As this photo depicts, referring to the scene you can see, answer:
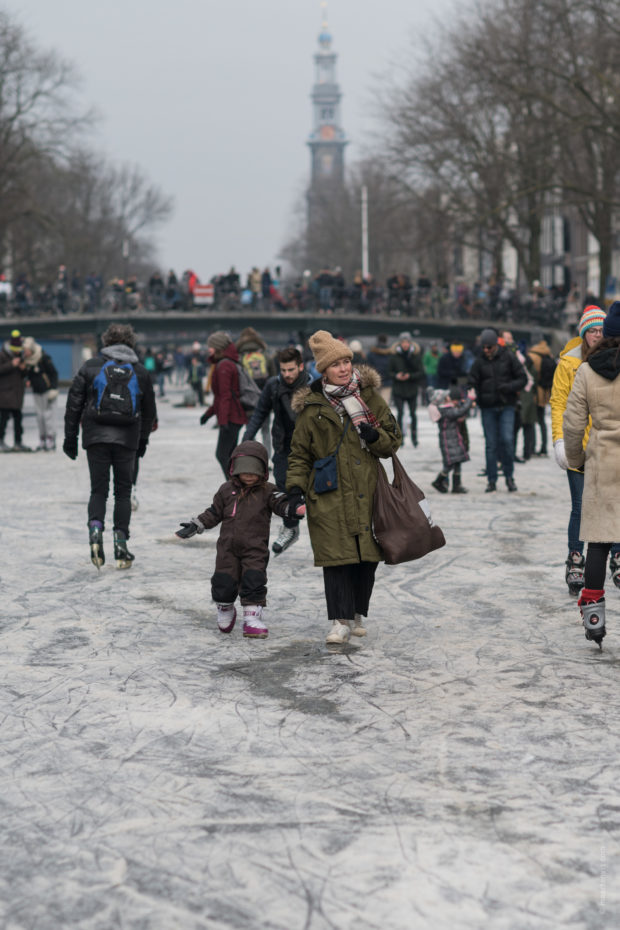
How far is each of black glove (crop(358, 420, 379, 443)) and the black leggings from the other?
3.57ft

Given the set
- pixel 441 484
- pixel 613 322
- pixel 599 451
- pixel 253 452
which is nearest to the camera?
pixel 613 322

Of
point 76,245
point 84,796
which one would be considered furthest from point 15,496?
point 76,245

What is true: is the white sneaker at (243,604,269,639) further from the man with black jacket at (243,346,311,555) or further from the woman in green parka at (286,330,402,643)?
the man with black jacket at (243,346,311,555)

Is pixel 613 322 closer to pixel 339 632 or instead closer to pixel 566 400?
pixel 566 400

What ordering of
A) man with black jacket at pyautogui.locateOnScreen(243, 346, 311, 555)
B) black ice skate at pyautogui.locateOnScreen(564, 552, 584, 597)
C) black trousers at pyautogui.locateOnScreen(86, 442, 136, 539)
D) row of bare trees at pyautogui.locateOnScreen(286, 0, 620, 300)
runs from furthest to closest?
row of bare trees at pyautogui.locateOnScreen(286, 0, 620, 300) < man with black jacket at pyautogui.locateOnScreen(243, 346, 311, 555) < black trousers at pyautogui.locateOnScreen(86, 442, 136, 539) < black ice skate at pyautogui.locateOnScreen(564, 552, 584, 597)

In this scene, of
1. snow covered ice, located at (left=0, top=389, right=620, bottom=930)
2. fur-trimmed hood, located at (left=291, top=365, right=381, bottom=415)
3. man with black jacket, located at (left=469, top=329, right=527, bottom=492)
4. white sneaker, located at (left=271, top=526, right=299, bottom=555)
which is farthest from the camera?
man with black jacket, located at (left=469, top=329, right=527, bottom=492)

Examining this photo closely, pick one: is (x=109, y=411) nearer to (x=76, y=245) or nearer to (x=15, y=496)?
(x=15, y=496)

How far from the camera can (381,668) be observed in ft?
19.6

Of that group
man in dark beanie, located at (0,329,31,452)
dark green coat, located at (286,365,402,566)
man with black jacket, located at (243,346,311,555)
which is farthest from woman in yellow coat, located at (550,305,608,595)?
man in dark beanie, located at (0,329,31,452)

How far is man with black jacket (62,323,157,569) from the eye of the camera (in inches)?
335

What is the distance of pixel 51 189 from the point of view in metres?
61.9

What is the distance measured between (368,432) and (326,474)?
27cm

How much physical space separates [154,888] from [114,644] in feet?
9.91

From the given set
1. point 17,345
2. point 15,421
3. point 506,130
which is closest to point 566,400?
point 17,345
